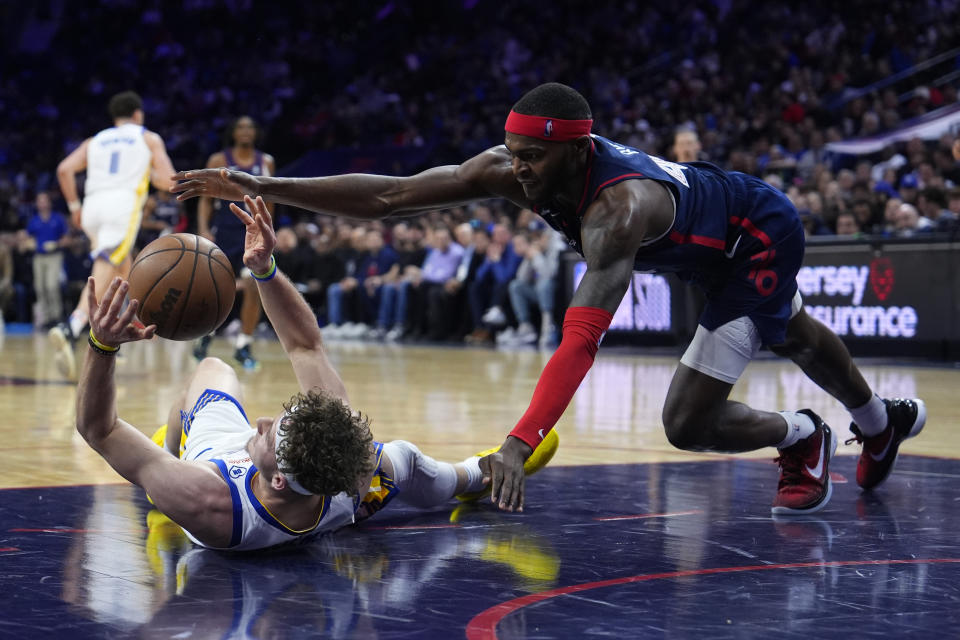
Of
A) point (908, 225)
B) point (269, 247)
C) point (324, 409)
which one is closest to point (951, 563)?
point (324, 409)

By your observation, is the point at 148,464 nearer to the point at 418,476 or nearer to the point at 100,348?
the point at 100,348

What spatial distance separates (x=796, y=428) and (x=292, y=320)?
6.09 feet

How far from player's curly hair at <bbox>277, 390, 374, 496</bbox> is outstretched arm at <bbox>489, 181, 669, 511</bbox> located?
395mm

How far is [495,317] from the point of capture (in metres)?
15.1

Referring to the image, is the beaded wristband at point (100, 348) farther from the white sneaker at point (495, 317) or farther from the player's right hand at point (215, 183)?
the white sneaker at point (495, 317)

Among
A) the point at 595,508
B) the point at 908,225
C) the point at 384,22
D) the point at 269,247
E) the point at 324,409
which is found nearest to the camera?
the point at 324,409

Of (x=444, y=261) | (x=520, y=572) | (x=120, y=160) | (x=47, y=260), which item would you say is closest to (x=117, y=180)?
(x=120, y=160)

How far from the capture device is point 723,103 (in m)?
18.0

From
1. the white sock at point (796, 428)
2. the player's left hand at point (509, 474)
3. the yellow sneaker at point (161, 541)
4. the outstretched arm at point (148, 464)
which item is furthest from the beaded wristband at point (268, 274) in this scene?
the white sock at point (796, 428)

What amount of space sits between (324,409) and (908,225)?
925 centimetres

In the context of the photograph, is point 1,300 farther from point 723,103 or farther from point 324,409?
point 324,409

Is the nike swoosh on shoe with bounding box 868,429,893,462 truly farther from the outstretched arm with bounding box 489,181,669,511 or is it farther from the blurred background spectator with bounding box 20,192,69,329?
the blurred background spectator with bounding box 20,192,69,329

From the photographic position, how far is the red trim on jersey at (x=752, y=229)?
4.11 metres

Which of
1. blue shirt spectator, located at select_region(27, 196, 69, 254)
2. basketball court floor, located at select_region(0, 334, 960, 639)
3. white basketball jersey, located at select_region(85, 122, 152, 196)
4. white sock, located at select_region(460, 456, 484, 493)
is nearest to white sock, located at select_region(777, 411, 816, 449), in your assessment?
basketball court floor, located at select_region(0, 334, 960, 639)
